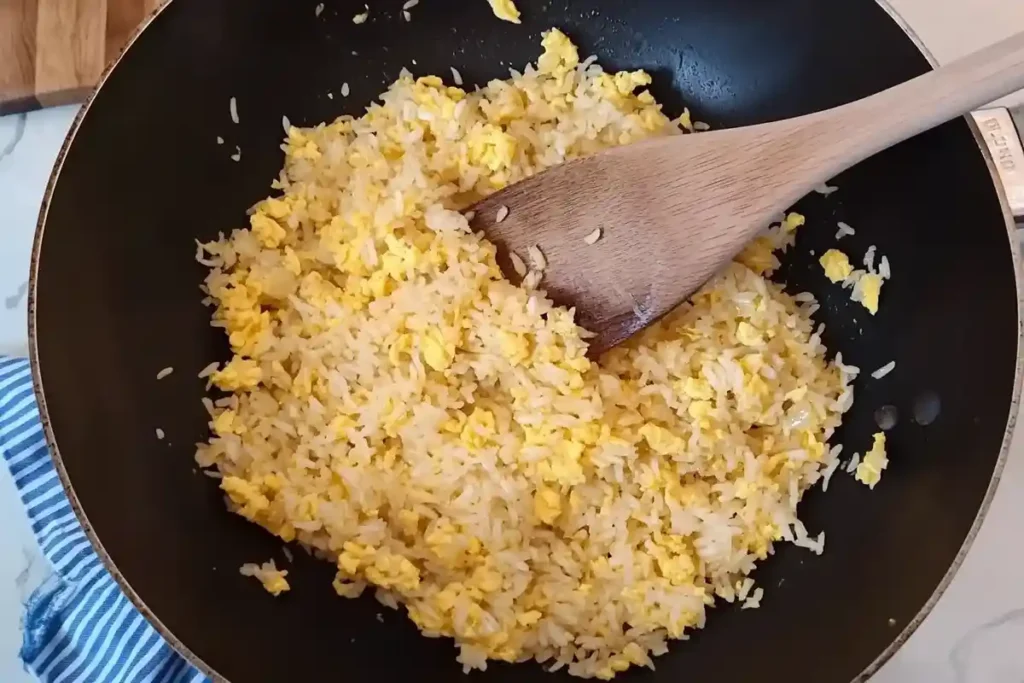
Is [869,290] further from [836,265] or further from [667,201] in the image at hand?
[667,201]

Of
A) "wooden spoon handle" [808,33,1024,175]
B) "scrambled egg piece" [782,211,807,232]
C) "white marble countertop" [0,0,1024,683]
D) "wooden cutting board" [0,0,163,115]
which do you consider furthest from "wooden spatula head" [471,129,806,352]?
"wooden cutting board" [0,0,163,115]

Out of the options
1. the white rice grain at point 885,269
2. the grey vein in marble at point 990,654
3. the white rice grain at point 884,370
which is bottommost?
the grey vein in marble at point 990,654

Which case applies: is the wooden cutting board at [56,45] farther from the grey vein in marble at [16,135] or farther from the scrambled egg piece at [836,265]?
the scrambled egg piece at [836,265]

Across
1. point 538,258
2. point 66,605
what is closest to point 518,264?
point 538,258

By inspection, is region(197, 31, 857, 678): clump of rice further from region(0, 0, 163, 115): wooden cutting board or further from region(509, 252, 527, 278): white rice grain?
region(0, 0, 163, 115): wooden cutting board

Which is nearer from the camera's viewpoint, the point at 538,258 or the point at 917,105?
the point at 917,105

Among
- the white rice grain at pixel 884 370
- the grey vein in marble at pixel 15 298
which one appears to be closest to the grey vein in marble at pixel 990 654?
the white rice grain at pixel 884 370

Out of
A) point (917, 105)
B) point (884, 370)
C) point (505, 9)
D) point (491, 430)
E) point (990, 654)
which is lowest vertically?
point (990, 654)
